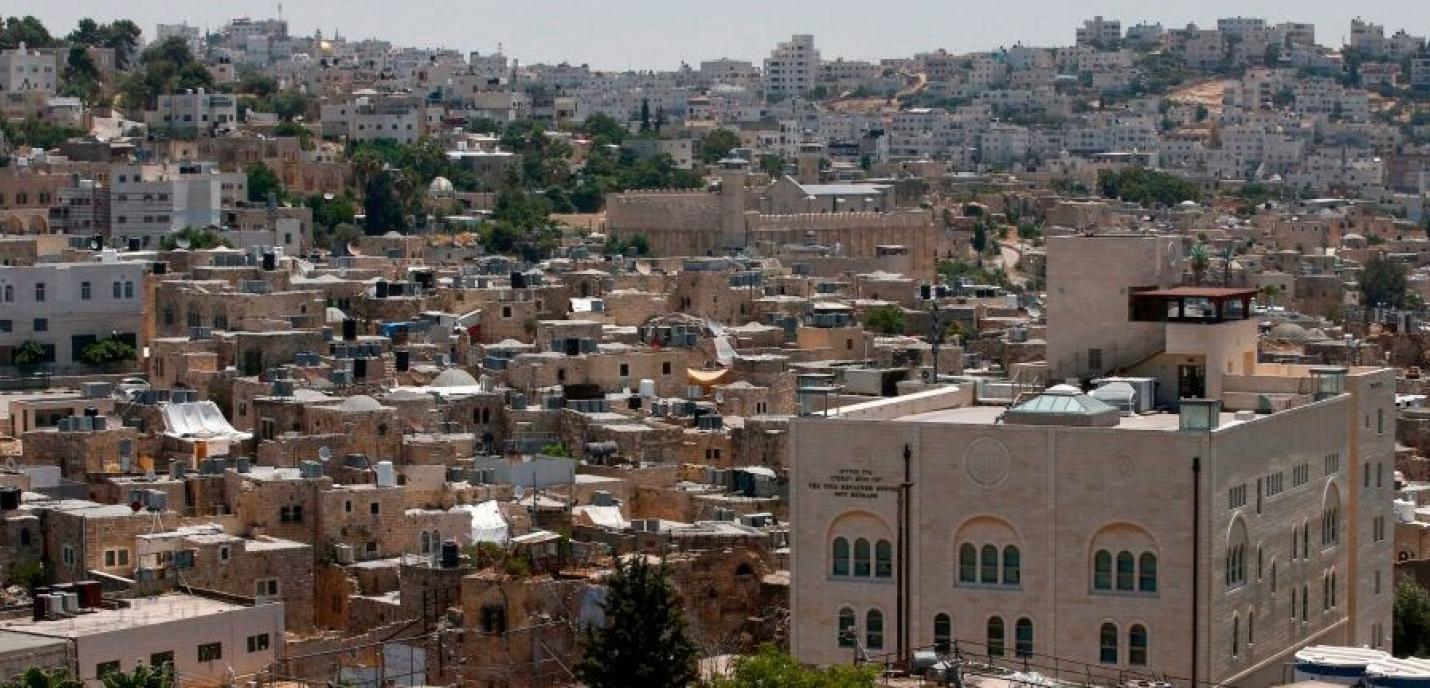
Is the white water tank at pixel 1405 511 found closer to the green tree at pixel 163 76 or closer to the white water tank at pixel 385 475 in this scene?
the white water tank at pixel 385 475

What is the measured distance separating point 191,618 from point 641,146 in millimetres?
84646

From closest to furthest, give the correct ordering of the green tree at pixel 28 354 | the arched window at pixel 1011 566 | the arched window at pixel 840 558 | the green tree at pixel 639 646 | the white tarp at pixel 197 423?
the green tree at pixel 639 646 < the arched window at pixel 1011 566 < the arched window at pixel 840 558 < the white tarp at pixel 197 423 < the green tree at pixel 28 354

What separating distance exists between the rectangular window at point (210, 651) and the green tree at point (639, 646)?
556 cm

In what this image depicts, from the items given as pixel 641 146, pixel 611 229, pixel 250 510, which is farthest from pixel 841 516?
pixel 641 146

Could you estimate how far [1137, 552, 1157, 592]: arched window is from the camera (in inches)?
1168

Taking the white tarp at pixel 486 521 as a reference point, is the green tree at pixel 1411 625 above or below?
below

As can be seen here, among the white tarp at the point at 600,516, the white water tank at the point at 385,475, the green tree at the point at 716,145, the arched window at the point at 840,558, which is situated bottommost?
the white tarp at the point at 600,516

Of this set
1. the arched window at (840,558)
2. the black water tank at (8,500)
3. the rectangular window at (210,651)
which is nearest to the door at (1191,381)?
the arched window at (840,558)

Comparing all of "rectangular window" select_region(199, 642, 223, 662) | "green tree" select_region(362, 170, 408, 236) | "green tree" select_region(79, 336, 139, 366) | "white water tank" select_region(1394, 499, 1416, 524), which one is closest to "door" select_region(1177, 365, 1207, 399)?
"rectangular window" select_region(199, 642, 223, 662)

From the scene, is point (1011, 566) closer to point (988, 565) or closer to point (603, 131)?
point (988, 565)

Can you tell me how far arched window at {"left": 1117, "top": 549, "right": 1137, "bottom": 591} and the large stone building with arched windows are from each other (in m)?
0.02

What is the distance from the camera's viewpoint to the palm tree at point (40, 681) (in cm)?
2781

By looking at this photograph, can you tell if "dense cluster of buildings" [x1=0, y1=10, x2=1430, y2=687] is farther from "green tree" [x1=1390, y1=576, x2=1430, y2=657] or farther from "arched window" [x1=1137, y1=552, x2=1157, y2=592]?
"green tree" [x1=1390, y1=576, x2=1430, y2=657]

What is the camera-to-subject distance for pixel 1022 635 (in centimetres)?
3006
